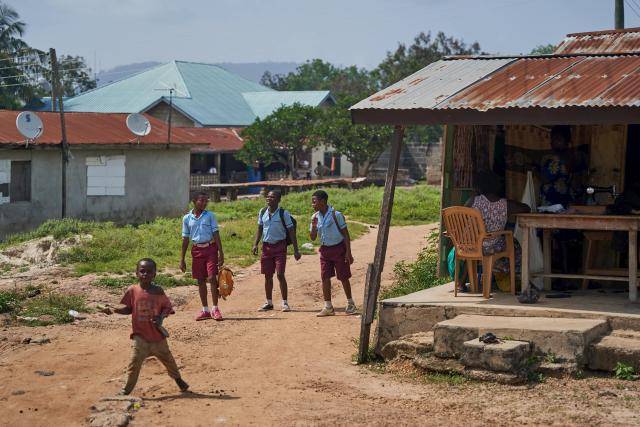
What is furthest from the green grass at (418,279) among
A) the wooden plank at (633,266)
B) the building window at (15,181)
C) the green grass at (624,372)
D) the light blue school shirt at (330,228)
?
the building window at (15,181)

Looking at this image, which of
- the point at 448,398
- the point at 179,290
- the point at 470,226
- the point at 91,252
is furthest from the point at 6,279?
the point at 448,398

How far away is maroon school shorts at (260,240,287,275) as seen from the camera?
13398mm

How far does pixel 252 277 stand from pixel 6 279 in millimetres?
4013

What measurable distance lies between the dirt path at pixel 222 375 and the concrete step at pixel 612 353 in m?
1.65

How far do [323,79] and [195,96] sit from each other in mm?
45375

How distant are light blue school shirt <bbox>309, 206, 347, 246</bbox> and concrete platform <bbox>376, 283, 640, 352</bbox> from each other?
2145 mm

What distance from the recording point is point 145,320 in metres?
8.82

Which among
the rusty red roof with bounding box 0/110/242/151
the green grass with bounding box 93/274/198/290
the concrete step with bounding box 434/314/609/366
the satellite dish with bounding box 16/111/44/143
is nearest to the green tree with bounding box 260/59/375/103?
the rusty red roof with bounding box 0/110/242/151

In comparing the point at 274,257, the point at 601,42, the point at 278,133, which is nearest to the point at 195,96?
the point at 278,133

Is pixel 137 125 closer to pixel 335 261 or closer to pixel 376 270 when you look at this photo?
pixel 335 261

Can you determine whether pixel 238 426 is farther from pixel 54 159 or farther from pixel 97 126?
pixel 97 126

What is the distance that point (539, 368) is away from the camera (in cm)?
905

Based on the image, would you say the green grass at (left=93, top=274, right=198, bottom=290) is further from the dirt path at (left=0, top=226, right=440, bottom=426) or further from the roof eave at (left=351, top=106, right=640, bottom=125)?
the roof eave at (left=351, top=106, right=640, bottom=125)

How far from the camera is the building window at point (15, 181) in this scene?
24.8 metres
